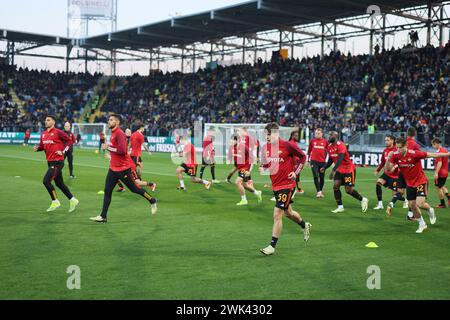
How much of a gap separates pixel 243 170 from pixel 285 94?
3226 centimetres

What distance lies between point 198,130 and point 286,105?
8.90m

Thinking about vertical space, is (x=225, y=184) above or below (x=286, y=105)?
below

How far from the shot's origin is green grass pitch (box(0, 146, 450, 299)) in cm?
672

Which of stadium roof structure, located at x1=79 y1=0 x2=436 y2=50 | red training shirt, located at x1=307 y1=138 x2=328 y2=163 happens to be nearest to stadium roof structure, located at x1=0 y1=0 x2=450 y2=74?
stadium roof structure, located at x1=79 y1=0 x2=436 y2=50

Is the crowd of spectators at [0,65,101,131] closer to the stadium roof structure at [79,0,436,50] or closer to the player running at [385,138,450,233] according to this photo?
the stadium roof structure at [79,0,436,50]

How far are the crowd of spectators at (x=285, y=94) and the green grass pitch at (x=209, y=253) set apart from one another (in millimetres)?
10560

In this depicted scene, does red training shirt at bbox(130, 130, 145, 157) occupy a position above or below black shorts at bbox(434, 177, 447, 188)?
above

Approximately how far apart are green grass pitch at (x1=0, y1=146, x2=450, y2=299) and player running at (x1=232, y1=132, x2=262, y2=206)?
1.37 feet

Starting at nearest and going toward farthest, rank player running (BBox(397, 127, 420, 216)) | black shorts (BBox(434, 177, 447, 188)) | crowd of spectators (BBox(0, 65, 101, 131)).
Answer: player running (BBox(397, 127, 420, 216)) < black shorts (BBox(434, 177, 447, 188)) < crowd of spectators (BBox(0, 65, 101, 131))

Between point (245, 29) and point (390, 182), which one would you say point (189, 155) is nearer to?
point (390, 182)

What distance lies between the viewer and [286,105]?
4509cm
